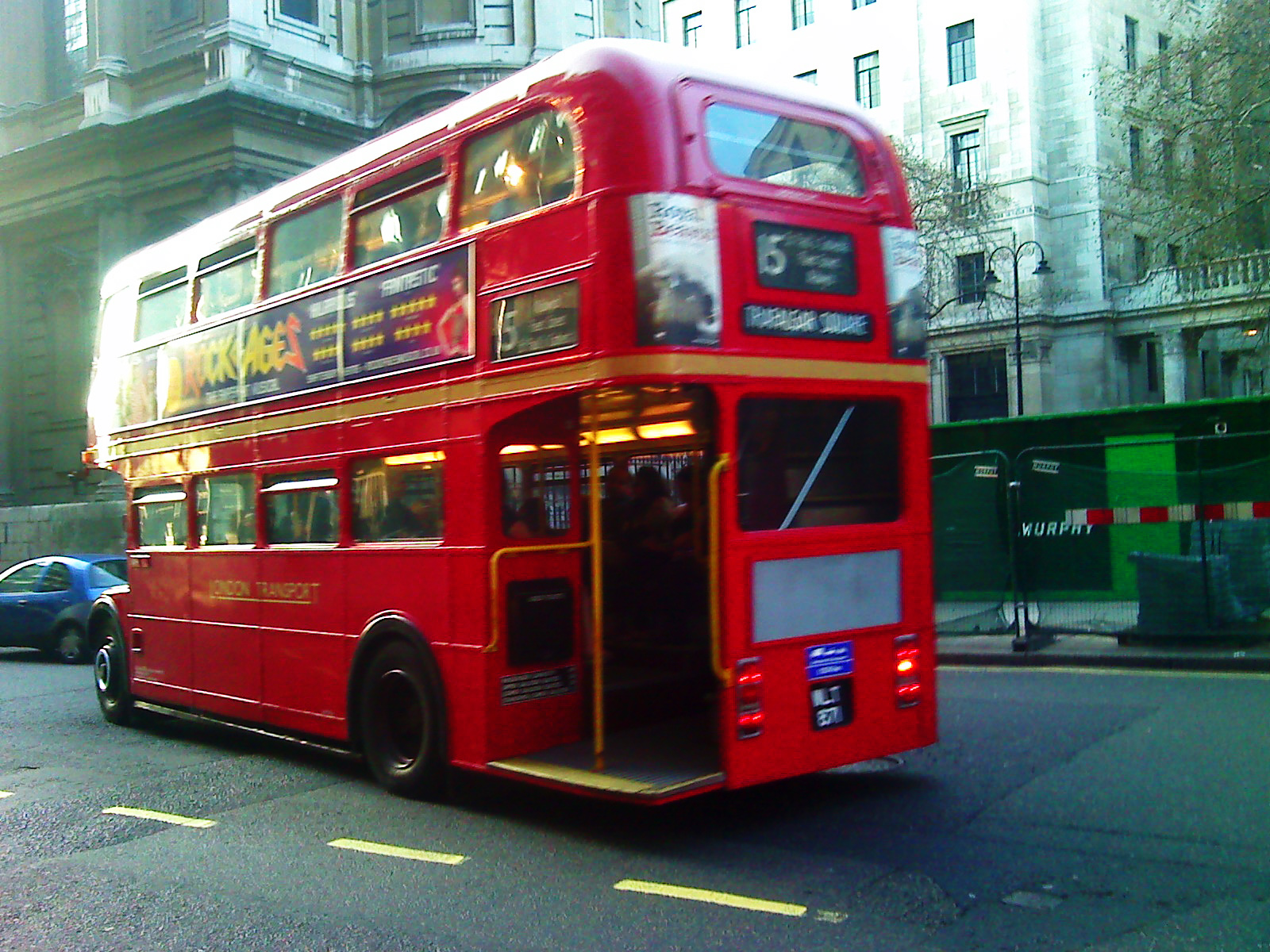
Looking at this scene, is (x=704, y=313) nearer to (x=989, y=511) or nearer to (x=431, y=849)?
(x=431, y=849)

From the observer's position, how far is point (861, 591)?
714 cm

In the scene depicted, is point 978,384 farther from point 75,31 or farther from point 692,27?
point 75,31

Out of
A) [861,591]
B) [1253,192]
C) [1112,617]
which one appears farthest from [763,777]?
[1253,192]

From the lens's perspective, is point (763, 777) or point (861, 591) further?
point (861, 591)

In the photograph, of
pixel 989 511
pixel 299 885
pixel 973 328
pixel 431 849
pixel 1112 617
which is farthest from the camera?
pixel 973 328

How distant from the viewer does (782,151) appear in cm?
709

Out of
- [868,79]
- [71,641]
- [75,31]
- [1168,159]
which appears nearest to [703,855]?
[71,641]

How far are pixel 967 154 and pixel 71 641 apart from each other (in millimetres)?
39289

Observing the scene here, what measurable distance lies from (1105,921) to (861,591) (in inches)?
92.4

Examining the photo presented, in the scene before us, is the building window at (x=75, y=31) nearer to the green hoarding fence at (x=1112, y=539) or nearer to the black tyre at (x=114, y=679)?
the black tyre at (x=114, y=679)

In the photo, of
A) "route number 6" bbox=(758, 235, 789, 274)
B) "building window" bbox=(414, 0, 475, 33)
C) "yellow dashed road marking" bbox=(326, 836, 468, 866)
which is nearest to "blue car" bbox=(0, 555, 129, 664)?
"yellow dashed road marking" bbox=(326, 836, 468, 866)

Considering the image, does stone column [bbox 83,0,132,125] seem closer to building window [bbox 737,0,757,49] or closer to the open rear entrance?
the open rear entrance

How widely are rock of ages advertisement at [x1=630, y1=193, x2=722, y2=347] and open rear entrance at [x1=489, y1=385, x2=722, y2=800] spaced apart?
32 centimetres

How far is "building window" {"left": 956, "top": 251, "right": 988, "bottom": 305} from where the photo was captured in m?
43.5
